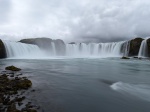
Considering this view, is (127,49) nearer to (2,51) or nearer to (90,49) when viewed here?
(90,49)

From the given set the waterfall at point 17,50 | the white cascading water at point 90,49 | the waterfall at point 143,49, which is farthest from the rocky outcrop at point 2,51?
the waterfall at point 143,49

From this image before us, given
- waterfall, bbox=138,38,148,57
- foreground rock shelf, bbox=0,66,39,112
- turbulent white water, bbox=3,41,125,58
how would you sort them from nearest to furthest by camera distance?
foreground rock shelf, bbox=0,66,39,112 < waterfall, bbox=138,38,148,57 < turbulent white water, bbox=3,41,125,58

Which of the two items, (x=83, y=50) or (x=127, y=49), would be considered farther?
(x=83, y=50)

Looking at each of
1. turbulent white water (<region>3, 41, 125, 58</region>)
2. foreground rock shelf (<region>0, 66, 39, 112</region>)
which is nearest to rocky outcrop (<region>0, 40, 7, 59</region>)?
turbulent white water (<region>3, 41, 125, 58</region>)

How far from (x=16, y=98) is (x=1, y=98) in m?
0.63

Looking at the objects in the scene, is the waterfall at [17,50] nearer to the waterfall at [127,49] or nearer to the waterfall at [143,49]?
the waterfall at [127,49]

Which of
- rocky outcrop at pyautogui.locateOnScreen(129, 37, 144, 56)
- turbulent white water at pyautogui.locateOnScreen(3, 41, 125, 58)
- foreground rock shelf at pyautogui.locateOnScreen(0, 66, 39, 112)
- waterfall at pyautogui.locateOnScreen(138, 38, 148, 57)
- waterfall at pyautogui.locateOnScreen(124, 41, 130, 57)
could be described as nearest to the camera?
foreground rock shelf at pyautogui.locateOnScreen(0, 66, 39, 112)

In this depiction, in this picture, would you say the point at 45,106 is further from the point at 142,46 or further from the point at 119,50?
the point at 119,50

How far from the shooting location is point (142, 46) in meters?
57.3

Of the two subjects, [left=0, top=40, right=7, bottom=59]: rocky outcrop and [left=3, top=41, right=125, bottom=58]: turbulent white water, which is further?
[left=3, top=41, right=125, bottom=58]: turbulent white water

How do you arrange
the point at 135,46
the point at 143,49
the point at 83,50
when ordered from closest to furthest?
the point at 143,49 < the point at 135,46 < the point at 83,50

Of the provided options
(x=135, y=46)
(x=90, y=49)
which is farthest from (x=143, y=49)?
(x=90, y=49)

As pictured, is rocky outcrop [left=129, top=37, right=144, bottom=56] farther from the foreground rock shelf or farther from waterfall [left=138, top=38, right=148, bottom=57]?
the foreground rock shelf

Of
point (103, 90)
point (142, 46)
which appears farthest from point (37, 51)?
point (103, 90)
